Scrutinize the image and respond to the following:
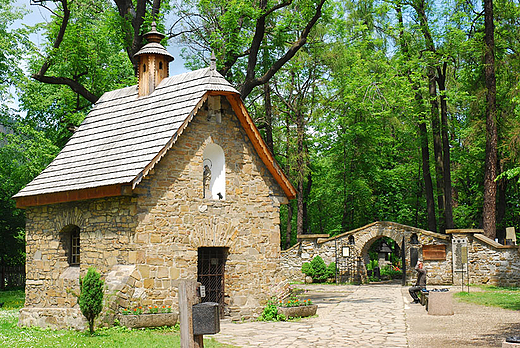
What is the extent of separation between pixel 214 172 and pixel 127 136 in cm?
251

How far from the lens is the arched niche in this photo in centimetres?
1500

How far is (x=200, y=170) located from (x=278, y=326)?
4.33 m

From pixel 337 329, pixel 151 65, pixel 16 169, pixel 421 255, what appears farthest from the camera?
pixel 421 255

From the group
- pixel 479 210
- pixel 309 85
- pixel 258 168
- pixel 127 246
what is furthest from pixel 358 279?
pixel 127 246

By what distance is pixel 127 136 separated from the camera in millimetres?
15062

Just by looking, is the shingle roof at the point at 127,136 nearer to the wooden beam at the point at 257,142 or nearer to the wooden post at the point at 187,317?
the wooden beam at the point at 257,142

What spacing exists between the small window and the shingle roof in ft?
4.41

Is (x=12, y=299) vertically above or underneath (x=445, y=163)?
underneath

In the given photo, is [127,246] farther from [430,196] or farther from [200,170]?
[430,196]

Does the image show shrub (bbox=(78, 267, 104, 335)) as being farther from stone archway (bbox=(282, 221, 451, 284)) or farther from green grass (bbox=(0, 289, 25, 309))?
stone archway (bbox=(282, 221, 451, 284))

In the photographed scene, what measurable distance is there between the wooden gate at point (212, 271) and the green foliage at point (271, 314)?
1.13 m

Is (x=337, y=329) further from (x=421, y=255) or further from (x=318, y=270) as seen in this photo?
(x=318, y=270)

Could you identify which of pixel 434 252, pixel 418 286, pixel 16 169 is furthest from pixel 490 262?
pixel 16 169

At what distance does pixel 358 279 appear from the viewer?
27938 millimetres
